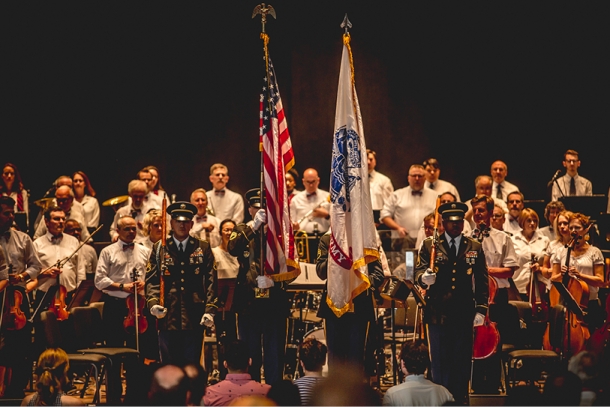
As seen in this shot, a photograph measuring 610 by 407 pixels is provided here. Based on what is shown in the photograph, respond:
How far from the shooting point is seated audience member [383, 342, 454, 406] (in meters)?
6.43

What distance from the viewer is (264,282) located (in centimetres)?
883

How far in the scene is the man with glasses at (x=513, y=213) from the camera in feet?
41.4

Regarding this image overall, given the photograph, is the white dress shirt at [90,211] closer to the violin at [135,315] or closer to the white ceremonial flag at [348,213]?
the violin at [135,315]

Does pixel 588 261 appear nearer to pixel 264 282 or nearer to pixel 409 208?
pixel 409 208

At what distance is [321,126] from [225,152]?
5.85ft

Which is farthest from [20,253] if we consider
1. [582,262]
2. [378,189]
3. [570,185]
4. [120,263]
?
[570,185]

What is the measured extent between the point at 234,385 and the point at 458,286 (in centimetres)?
283

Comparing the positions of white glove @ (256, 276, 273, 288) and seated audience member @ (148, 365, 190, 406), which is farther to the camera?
white glove @ (256, 276, 273, 288)

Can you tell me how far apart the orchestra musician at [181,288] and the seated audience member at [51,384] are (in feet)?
7.89

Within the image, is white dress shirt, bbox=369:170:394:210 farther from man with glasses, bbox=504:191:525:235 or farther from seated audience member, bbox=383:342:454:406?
seated audience member, bbox=383:342:454:406

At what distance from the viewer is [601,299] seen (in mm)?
10328

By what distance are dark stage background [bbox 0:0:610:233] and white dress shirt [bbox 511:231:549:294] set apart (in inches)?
167

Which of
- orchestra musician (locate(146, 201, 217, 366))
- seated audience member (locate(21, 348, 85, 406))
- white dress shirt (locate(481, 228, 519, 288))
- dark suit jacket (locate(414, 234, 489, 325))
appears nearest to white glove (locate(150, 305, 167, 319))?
orchestra musician (locate(146, 201, 217, 366))

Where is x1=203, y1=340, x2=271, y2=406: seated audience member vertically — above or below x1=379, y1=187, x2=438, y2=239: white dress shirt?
below
